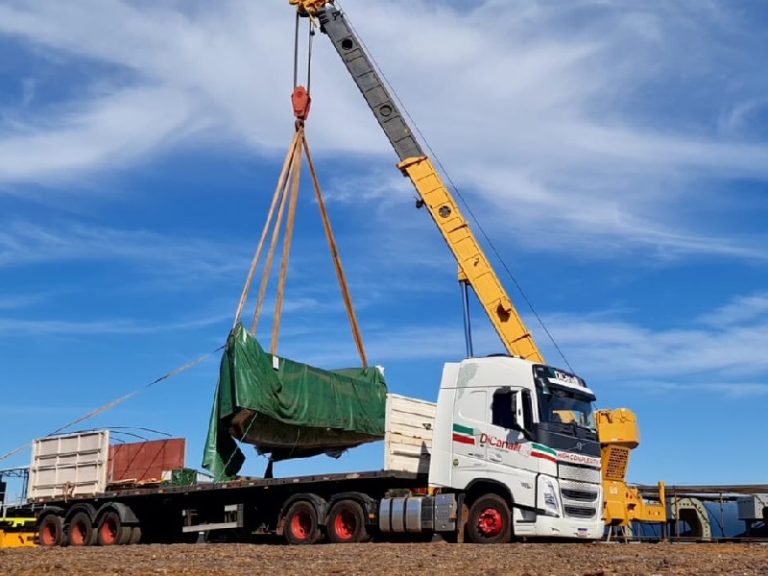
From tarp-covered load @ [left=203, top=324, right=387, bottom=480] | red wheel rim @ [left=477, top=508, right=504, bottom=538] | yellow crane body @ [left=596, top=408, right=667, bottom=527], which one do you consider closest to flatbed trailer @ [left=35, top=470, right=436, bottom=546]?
tarp-covered load @ [left=203, top=324, right=387, bottom=480]

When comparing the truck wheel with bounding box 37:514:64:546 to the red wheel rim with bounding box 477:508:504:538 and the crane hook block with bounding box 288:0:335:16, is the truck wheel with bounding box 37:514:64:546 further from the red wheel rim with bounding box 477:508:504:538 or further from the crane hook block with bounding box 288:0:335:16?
the crane hook block with bounding box 288:0:335:16

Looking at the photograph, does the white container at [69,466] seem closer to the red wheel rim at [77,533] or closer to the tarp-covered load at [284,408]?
the red wheel rim at [77,533]

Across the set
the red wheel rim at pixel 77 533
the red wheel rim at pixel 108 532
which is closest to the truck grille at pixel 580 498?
the red wheel rim at pixel 108 532

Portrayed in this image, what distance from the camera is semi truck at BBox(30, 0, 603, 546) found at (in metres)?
17.5

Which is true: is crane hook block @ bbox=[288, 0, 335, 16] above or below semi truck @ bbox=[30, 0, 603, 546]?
above

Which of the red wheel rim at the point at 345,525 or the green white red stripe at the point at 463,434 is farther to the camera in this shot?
the red wheel rim at the point at 345,525

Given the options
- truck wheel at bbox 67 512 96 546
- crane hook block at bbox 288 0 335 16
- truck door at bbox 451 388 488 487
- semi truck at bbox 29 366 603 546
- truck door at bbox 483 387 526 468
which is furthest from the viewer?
crane hook block at bbox 288 0 335 16

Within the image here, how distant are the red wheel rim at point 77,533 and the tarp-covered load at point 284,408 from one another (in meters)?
4.56

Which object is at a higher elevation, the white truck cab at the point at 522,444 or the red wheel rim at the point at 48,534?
the white truck cab at the point at 522,444

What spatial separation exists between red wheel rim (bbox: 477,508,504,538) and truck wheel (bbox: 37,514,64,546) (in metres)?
11.3

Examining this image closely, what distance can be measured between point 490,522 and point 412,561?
4981mm

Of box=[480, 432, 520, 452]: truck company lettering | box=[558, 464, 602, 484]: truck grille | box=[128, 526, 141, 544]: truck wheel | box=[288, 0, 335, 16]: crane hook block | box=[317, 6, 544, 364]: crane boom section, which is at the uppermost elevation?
box=[288, 0, 335, 16]: crane hook block

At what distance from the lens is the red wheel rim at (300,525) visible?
19.5m

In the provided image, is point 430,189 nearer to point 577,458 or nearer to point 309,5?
point 309,5
